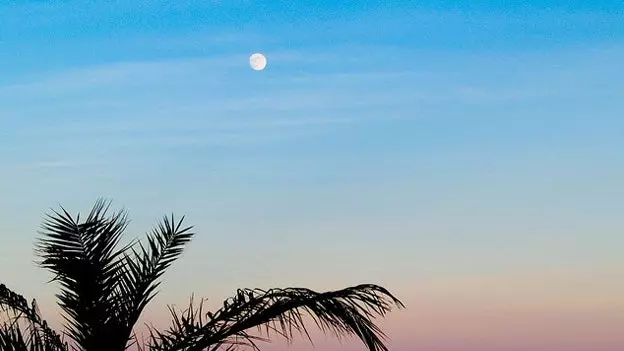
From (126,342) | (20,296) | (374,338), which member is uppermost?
(20,296)

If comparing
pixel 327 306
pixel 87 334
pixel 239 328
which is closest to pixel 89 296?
pixel 87 334

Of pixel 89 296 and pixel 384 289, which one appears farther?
pixel 89 296

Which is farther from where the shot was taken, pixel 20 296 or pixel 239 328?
pixel 20 296

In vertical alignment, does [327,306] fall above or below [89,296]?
below

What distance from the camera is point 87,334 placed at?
511 inches

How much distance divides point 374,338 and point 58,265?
14.3ft

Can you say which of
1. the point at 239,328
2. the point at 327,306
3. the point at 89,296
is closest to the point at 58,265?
the point at 89,296

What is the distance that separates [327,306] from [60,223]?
164 inches

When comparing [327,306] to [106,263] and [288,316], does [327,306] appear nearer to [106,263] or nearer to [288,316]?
[288,316]

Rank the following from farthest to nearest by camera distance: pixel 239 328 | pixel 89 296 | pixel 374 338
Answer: pixel 89 296 < pixel 239 328 < pixel 374 338

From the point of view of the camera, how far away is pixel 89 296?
13023 millimetres

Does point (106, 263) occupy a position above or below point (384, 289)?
above

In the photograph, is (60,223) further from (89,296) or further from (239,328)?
(239,328)

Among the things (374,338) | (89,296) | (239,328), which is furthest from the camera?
(89,296)
